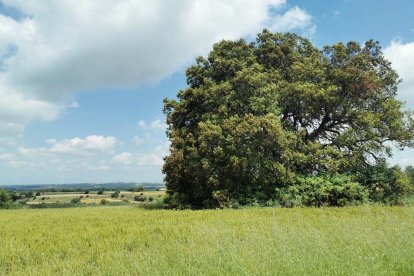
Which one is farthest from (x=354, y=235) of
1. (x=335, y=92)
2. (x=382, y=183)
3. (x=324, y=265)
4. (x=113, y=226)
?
(x=335, y=92)

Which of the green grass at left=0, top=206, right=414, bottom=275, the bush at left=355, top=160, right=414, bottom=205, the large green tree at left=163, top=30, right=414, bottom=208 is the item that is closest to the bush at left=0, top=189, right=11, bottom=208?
the large green tree at left=163, top=30, right=414, bottom=208

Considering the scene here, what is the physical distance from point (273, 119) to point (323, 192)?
5273 mm

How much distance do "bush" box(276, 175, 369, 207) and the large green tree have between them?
813 mm

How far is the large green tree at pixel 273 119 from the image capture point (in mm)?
24266

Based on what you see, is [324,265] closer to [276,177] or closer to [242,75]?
[276,177]

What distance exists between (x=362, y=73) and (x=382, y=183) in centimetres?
747

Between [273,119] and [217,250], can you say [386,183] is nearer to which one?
[273,119]

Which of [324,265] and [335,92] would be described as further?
[335,92]

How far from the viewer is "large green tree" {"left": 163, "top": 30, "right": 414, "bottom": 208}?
2427 centimetres

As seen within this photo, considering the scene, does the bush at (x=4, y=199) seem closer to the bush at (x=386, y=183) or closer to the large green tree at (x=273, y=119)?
the large green tree at (x=273, y=119)

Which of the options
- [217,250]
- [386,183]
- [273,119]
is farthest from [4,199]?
[217,250]

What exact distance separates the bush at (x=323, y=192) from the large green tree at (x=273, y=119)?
0.81m

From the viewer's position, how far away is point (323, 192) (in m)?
23.5

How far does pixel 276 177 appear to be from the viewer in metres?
24.9
